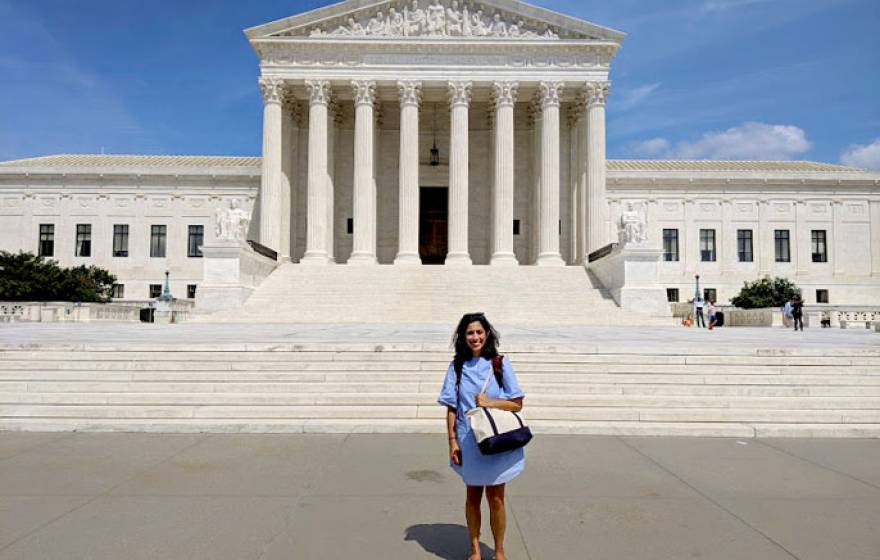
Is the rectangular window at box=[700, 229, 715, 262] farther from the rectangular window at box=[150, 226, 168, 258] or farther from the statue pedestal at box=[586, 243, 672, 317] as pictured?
the rectangular window at box=[150, 226, 168, 258]

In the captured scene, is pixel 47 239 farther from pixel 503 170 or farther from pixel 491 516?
pixel 491 516

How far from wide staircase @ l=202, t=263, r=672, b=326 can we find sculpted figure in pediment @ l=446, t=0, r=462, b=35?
14.5m

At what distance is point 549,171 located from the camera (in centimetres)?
3825

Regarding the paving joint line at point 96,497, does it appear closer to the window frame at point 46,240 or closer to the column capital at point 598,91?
the column capital at point 598,91

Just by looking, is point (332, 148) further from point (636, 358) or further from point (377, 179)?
point (636, 358)

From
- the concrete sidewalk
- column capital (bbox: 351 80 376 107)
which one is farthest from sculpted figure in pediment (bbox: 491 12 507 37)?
the concrete sidewalk

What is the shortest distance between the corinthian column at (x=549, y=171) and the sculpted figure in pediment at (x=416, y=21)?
26.0 ft

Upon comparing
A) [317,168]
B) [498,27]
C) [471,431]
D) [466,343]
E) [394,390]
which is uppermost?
[498,27]

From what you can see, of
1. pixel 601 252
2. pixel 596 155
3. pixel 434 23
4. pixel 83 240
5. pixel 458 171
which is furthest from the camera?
pixel 83 240


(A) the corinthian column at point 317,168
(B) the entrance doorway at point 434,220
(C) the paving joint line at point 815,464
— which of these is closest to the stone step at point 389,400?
(C) the paving joint line at point 815,464

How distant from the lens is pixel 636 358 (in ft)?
38.0

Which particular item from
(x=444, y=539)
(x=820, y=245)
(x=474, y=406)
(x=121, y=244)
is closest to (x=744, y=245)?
(x=820, y=245)

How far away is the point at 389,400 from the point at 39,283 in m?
32.5

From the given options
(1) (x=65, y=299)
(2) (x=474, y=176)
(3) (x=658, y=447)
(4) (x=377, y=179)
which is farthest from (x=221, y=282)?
(3) (x=658, y=447)
